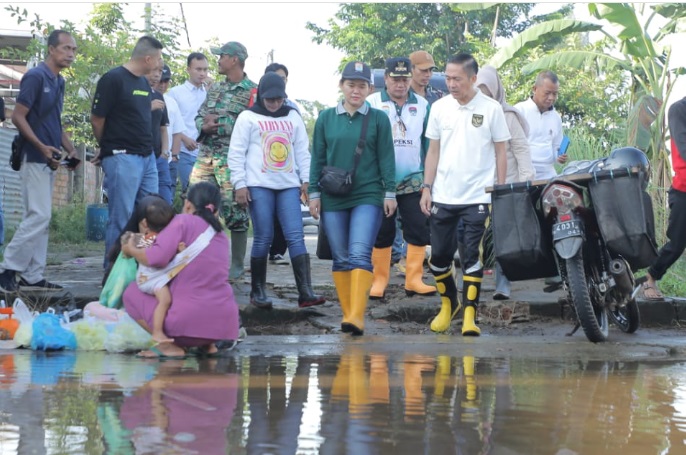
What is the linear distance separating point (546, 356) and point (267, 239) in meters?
2.66

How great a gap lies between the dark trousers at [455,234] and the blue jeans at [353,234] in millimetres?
443

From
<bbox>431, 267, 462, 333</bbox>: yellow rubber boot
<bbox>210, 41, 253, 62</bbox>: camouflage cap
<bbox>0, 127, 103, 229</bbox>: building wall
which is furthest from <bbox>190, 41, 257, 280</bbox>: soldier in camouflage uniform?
<bbox>0, 127, 103, 229</bbox>: building wall

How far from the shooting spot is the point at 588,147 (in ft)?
51.5

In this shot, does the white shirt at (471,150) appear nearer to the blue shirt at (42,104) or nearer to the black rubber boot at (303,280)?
the black rubber boot at (303,280)

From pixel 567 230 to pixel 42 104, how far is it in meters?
4.31

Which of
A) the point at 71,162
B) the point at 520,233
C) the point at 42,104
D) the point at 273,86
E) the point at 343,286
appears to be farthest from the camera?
the point at 71,162

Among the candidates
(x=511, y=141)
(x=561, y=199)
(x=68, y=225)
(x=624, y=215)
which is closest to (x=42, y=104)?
(x=511, y=141)

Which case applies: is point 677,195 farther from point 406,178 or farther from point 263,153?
Answer: point 263,153

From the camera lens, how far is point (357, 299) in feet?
24.9

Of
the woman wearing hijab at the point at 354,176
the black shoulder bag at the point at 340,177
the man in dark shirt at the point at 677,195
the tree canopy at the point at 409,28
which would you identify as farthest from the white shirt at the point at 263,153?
the tree canopy at the point at 409,28

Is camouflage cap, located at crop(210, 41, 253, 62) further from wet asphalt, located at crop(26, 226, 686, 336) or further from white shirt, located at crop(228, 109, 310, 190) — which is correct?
wet asphalt, located at crop(26, 226, 686, 336)

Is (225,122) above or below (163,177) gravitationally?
above

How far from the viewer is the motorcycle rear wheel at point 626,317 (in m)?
Result: 7.92

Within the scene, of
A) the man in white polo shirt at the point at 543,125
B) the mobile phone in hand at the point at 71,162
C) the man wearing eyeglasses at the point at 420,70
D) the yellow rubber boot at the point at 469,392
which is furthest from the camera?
the man wearing eyeglasses at the point at 420,70
